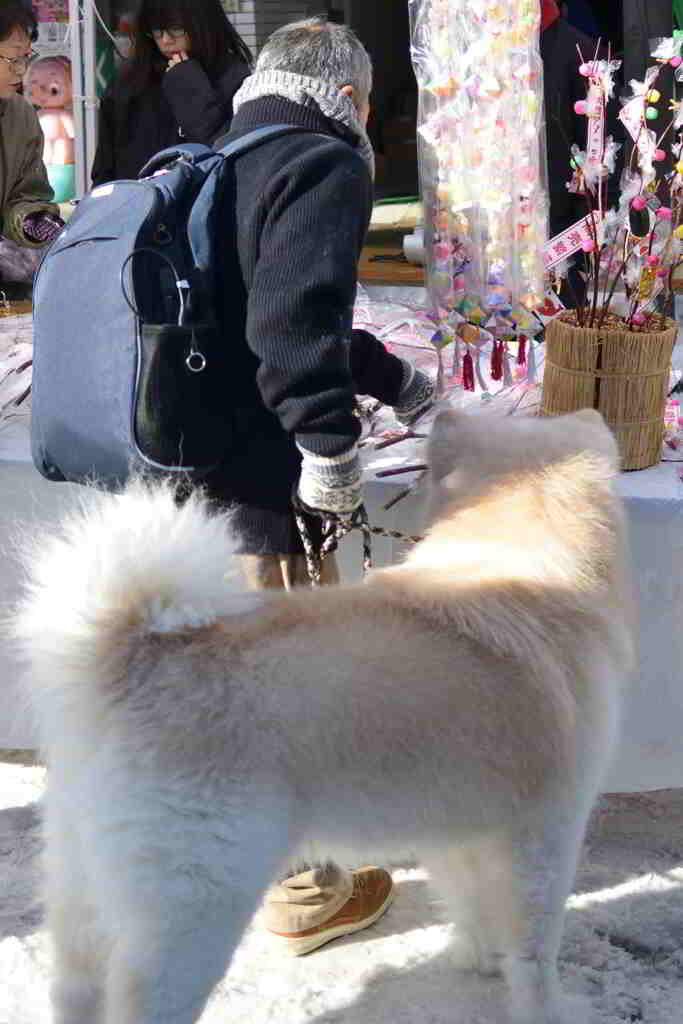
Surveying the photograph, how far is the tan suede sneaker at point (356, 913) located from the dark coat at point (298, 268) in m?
0.99

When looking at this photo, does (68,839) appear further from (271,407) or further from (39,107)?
(39,107)

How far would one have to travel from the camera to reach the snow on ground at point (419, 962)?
2020 millimetres

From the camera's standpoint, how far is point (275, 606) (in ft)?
5.21

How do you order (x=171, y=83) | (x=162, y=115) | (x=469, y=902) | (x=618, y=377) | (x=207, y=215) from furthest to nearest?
(x=162, y=115) < (x=171, y=83) < (x=618, y=377) < (x=469, y=902) < (x=207, y=215)

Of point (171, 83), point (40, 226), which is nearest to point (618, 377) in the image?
point (40, 226)

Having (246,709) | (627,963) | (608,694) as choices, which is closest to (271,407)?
(246,709)

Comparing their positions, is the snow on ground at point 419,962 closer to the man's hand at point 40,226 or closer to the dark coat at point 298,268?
the dark coat at point 298,268

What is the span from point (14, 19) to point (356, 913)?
8.07 feet

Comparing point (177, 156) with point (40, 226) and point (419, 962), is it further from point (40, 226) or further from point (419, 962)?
point (419, 962)

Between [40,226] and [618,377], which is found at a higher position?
[40,226]

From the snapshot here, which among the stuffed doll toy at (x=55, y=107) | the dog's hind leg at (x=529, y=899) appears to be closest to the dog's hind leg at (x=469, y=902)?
the dog's hind leg at (x=529, y=899)

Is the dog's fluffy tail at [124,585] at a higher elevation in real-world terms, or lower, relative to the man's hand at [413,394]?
lower

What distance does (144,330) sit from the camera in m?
1.75

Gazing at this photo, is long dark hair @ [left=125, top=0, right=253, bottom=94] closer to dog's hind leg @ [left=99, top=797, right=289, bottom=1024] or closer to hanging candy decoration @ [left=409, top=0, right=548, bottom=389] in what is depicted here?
hanging candy decoration @ [left=409, top=0, right=548, bottom=389]
